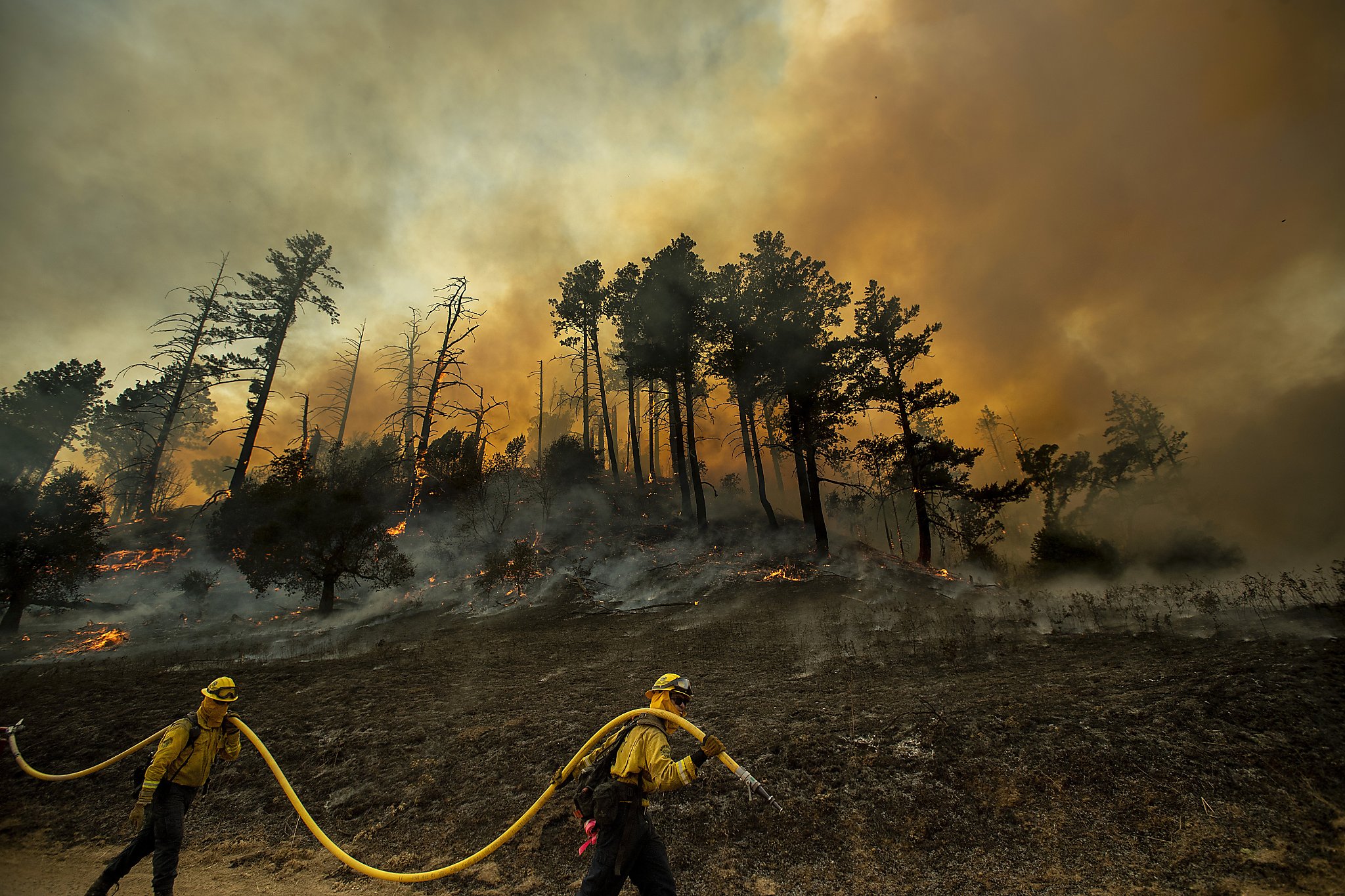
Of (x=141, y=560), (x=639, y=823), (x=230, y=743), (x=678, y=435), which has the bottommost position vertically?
(x=639, y=823)

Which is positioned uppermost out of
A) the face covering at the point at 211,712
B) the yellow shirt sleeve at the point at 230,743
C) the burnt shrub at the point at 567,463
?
the burnt shrub at the point at 567,463

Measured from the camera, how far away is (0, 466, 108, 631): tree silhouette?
16.8 m

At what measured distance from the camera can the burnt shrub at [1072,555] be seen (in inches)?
792

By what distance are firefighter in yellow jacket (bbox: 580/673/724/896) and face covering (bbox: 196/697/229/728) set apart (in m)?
4.78

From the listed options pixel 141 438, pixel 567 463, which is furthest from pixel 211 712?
pixel 141 438

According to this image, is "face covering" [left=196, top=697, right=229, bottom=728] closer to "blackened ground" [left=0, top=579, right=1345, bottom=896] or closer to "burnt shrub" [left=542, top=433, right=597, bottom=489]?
"blackened ground" [left=0, top=579, right=1345, bottom=896]

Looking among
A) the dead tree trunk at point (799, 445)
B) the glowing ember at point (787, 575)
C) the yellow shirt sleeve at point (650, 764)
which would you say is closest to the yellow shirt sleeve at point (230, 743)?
the yellow shirt sleeve at point (650, 764)

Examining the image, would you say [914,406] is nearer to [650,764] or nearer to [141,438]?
[650,764]

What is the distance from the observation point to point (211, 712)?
5.39m

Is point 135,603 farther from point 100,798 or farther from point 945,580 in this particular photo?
point 945,580

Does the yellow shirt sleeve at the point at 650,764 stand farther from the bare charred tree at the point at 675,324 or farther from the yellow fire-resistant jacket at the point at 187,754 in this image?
the bare charred tree at the point at 675,324

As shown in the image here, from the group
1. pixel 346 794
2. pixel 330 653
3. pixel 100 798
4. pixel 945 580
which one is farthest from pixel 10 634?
pixel 945 580

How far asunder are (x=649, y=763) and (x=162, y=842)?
550 centimetres

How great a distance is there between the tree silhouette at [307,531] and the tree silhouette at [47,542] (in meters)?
3.57
